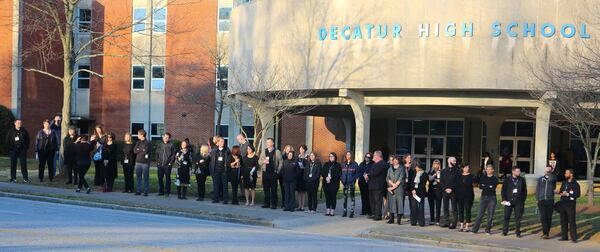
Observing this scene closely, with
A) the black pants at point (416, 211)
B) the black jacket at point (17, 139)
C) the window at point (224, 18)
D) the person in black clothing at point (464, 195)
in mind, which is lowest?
the black pants at point (416, 211)

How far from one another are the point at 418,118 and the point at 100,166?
894 inches

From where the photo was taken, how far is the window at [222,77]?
40566 millimetres

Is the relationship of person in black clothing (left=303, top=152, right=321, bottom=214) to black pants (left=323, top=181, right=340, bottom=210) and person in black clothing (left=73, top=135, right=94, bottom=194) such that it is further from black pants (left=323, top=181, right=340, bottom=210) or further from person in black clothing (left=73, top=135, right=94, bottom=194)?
person in black clothing (left=73, top=135, right=94, bottom=194)

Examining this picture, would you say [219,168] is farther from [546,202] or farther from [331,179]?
[546,202]

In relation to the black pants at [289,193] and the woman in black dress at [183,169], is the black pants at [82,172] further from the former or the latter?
the black pants at [289,193]

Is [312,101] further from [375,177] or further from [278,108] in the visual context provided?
[375,177]

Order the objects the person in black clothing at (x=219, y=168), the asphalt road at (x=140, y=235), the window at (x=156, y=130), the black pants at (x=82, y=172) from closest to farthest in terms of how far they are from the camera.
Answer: the asphalt road at (x=140, y=235), the person in black clothing at (x=219, y=168), the black pants at (x=82, y=172), the window at (x=156, y=130)

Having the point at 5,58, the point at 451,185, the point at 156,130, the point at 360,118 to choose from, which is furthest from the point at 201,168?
the point at 5,58

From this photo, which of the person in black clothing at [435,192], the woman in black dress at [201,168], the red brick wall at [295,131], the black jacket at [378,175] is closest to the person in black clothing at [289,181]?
the black jacket at [378,175]

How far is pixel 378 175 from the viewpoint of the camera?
18094mm

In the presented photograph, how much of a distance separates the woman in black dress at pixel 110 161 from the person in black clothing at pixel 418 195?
893 centimetres

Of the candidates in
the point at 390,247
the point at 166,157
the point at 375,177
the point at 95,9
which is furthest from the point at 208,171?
the point at 95,9

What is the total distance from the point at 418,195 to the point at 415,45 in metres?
10.7

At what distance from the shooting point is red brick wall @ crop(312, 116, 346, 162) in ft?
143
